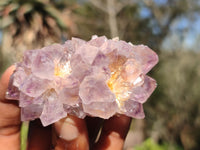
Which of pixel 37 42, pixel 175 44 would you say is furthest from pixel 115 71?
pixel 175 44

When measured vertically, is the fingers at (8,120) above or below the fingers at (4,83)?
below

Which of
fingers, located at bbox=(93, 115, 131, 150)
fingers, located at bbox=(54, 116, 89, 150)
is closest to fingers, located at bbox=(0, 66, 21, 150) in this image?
fingers, located at bbox=(54, 116, 89, 150)

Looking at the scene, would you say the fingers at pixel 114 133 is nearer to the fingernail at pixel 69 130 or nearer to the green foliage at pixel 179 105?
the fingernail at pixel 69 130

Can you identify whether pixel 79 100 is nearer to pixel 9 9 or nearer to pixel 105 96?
pixel 105 96

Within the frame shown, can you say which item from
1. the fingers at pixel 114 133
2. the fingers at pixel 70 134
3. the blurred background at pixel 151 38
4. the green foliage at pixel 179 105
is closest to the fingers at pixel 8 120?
the fingers at pixel 70 134

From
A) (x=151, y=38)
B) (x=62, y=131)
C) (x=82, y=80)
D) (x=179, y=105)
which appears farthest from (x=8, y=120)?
(x=151, y=38)

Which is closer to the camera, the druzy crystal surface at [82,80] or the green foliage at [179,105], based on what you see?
the druzy crystal surface at [82,80]

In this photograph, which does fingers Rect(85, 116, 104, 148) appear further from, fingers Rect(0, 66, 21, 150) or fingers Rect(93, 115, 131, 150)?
fingers Rect(0, 66, 21, 150)
